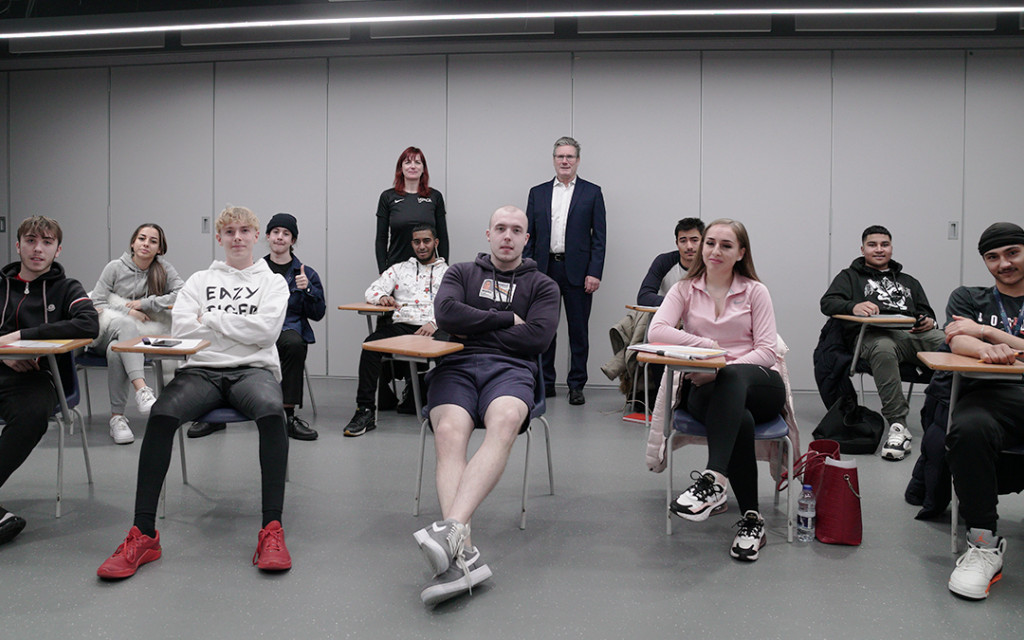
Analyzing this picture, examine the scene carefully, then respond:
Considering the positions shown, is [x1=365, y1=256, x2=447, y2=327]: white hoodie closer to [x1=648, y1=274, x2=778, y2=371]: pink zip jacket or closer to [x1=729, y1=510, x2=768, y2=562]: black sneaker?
[x1=648, y1=274, x2=778, y2=371]: pink zip jacket

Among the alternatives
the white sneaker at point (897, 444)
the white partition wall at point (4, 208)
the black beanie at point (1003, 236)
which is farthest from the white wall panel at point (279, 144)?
the black beanie at point (1003, 236)

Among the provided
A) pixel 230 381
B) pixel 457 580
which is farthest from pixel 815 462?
pixel 230 381

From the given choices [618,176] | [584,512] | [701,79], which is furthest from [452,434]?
[701,79]

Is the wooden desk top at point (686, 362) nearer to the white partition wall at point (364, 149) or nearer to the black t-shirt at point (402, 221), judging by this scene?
the black t-shirt at point (402, 221)

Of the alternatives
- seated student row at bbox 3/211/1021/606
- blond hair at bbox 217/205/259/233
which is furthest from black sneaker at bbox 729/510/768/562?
blond hair at bbox 217/205/259/233

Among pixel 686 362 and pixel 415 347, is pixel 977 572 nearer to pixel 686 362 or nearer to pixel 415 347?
pixel 686 362

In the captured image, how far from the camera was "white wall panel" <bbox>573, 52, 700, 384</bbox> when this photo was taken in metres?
5.84

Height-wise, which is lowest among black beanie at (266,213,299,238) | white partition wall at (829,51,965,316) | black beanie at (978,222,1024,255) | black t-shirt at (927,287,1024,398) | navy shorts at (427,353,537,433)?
navy shorts at (427,353,537,433)

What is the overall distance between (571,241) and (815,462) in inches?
117

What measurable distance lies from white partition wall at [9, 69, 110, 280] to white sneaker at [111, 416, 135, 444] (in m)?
3.09

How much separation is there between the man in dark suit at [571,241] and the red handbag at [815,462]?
8.52 ft

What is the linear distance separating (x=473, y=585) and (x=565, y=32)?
4.69 metres

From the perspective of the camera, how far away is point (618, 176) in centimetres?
591

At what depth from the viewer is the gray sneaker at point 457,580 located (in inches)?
80.8
